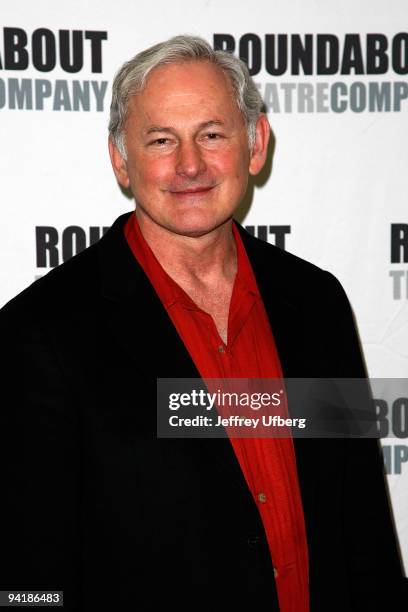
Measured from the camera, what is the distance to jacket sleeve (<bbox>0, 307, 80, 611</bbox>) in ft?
4.65

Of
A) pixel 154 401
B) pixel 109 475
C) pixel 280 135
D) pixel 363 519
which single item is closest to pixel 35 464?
pixel 109 475

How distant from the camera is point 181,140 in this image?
1.60m

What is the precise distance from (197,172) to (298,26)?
0.92 metres

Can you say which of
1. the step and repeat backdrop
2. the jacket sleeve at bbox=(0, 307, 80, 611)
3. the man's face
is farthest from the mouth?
the step and repeat backdrop

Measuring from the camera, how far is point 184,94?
160 centimetres

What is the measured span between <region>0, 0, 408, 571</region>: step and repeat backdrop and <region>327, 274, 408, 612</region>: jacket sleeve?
1.78ft

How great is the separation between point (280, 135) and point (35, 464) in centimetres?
133

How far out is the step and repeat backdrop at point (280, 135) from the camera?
2172 mm

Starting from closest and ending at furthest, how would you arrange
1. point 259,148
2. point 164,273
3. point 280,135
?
point 164,273 → point 259,148 → point 280,135

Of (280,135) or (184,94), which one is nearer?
(184,94)

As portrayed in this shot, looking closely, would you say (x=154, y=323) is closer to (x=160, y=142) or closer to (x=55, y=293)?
(x=55, y=293)

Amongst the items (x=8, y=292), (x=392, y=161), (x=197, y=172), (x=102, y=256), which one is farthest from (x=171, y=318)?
(x=392, y=161)

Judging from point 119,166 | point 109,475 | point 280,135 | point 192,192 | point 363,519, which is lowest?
point 363,519

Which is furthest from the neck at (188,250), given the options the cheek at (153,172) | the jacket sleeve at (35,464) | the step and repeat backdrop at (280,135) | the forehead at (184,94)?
the step and repeat backdrop at (280,135)
